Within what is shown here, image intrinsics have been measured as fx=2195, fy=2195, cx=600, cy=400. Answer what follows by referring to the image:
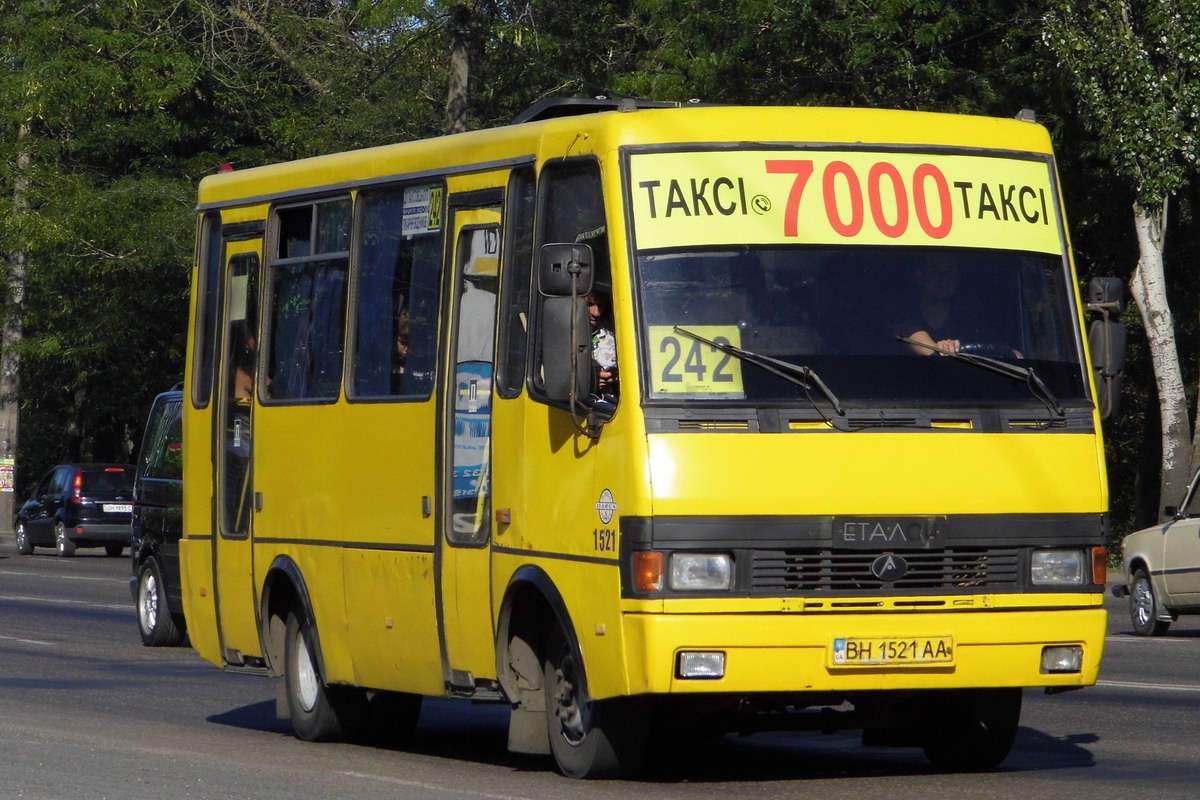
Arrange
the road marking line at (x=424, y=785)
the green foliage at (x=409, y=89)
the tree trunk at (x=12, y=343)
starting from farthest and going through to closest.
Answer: the tree trunk at (x=12, y=343) < the green foliage at (x=409, y=89) < the road marking line at (x=424, y=785)

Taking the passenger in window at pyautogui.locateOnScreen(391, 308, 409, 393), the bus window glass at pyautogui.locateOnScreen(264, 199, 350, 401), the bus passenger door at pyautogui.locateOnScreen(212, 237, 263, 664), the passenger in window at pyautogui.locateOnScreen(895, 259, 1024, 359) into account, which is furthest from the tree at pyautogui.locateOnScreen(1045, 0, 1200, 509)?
the passenger in window at pyautogui.locateOnScreen(895, 259, 1024, 359)

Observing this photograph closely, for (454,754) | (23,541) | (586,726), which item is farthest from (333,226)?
(23,541)

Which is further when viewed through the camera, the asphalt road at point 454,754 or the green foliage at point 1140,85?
the green foliage at point 1140,85

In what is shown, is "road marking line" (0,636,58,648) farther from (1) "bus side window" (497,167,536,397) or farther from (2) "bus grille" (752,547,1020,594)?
(2) "bus grille" (752,547,1020,594)

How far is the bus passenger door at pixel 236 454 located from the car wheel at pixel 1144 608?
995 cm

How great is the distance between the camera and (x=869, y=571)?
8.73 meters

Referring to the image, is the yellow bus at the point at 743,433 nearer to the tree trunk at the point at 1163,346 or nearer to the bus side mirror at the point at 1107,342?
the bus side mirror at the point at 1107,342

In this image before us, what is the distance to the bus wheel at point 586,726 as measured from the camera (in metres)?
9.09

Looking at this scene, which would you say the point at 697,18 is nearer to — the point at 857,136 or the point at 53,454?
the point at 857,136

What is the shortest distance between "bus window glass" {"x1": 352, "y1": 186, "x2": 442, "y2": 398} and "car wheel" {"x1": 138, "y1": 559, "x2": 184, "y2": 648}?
8.56 metres

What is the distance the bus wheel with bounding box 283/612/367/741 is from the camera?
462 inches

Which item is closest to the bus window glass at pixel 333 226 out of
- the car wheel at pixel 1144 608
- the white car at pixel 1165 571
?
the white car at pixel 1165 571

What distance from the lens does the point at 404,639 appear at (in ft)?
34.7

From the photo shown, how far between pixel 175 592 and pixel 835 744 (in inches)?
350
